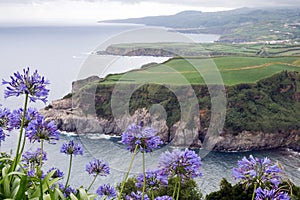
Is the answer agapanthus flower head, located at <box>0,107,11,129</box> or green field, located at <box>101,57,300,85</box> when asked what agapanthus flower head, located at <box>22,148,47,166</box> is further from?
green field, located at <box>101,57,300,85</box>

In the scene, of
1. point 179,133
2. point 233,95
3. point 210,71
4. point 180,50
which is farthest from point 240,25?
point 179,133

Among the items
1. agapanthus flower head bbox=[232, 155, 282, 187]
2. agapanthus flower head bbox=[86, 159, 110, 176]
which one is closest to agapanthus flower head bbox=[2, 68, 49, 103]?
agapanthus flower head bbox=[86, 159, 110, 176]

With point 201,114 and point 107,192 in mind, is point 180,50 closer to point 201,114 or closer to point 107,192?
point 201,114

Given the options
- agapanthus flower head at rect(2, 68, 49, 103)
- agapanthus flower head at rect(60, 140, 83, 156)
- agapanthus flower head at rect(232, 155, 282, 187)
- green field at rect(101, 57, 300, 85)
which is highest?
agapanthus flower head at rect(2, 68, 49, 103)

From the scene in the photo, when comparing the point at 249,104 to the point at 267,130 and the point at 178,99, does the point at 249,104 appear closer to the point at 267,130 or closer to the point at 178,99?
the point at 267,130

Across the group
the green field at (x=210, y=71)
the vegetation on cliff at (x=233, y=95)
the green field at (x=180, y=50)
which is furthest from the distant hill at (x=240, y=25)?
the vegetation on cliff at (x=233, y=95)

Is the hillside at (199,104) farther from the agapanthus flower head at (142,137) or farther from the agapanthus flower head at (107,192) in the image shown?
the agapanthus flower head at (142,137)
